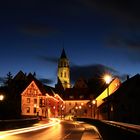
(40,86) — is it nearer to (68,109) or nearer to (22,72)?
(22,72)

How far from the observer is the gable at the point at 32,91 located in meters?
125

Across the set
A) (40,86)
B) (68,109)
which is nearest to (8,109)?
(40,86)

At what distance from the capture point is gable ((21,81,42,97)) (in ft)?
409

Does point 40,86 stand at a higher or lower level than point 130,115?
higher

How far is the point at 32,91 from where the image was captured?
126m

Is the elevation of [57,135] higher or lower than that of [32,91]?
lower

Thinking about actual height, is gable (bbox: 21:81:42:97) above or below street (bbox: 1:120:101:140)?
above

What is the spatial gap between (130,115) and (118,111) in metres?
6.87

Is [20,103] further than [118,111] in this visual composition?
Yes

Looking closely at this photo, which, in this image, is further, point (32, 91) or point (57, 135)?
point (32, 91)

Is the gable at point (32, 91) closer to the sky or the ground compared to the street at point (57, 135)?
closer to the sky

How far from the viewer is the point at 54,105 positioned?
140000mm

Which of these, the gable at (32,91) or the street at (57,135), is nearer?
the street at (57,135)

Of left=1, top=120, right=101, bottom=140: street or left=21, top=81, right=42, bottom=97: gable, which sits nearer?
left=1, top=120, right=101, bottom=140: street
